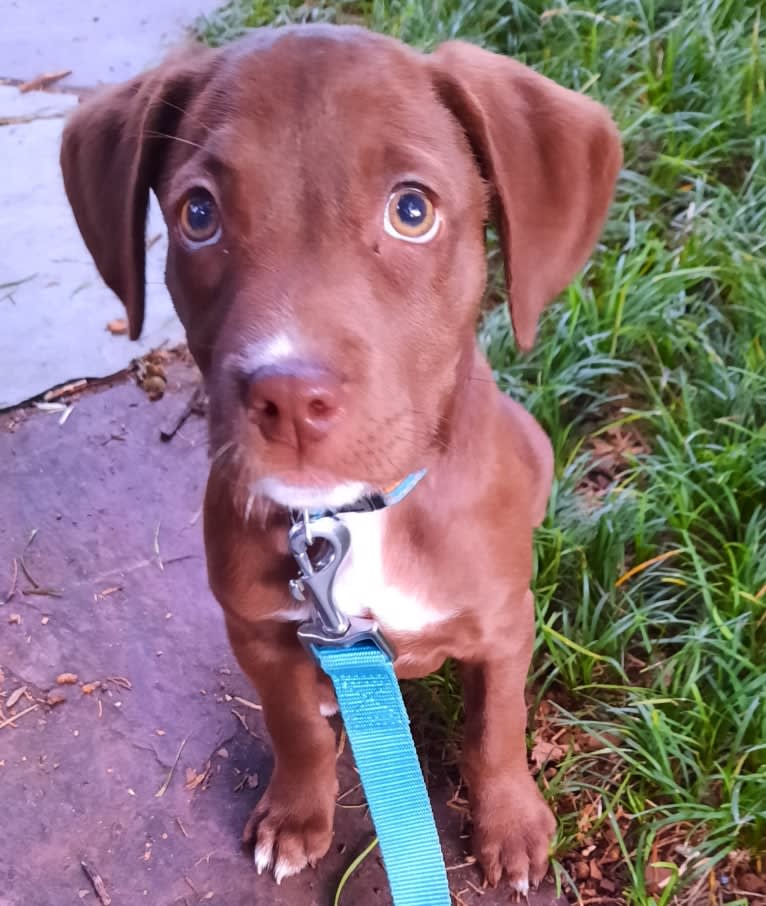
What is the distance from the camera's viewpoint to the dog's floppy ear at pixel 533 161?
178 centimetres

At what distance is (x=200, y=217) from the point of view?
5.55 ft

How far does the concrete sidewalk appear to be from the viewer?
12.9ft

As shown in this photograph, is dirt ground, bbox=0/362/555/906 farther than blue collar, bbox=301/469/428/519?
Yes

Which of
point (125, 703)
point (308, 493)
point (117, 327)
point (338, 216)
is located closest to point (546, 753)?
point (125, 703)

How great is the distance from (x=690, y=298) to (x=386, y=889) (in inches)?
86.1

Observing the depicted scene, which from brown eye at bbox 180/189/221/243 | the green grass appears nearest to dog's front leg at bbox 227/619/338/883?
the green grass

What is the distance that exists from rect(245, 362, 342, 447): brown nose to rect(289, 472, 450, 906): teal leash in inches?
15.1

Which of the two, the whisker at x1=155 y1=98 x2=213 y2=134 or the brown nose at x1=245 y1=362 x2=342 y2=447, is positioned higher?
the whisker at x1=155 y1=98 x2=213 y2=134

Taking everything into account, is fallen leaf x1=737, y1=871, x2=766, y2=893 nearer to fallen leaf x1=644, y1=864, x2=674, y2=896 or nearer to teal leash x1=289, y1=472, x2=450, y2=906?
fallen leaf x1=644, y1=864, x2=674, y2=896

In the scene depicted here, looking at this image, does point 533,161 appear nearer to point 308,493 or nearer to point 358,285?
point 358,285

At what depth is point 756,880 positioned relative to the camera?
2.40 meters

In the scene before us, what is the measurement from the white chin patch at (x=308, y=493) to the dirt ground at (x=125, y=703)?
4.05 feet

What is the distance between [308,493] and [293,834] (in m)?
1.19

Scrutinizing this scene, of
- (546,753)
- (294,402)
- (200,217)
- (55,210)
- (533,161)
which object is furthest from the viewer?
(55,210)
